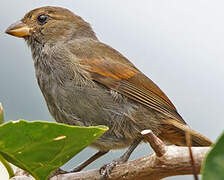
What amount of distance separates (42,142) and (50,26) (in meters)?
2.24

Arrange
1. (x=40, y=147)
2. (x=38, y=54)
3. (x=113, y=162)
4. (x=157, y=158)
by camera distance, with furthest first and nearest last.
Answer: (x=38, y=54) → (x=113, y=162) → (x=157, y=158) → (x=40, y=147)

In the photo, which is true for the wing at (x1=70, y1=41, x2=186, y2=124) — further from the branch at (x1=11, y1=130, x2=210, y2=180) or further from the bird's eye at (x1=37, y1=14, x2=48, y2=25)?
the branch at (x1=11, y1=130, x2=210, y2=180)

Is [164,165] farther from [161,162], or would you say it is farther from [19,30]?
[19,30]

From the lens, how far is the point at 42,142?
1.55 m

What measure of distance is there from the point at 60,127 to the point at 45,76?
179 cm

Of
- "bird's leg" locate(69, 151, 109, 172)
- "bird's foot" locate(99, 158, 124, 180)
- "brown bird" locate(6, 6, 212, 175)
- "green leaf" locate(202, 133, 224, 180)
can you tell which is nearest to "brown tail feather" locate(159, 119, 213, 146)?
"brown bird" locate(6, 6, 212, 175)

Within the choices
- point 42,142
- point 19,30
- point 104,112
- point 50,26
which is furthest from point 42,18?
point 42,142

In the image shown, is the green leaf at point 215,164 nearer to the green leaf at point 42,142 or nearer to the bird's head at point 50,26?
the green leaf at point 42,142

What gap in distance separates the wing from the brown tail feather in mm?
69

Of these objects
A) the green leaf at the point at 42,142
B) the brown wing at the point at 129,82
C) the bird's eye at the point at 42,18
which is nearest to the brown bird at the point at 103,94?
the brown wing at the point at 129,82

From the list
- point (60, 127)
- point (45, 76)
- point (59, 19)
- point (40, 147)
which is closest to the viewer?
point (60, 127)

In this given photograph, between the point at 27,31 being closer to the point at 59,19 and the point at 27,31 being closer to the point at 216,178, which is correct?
the point at 59,19

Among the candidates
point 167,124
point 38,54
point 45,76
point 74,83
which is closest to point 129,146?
point 167,124

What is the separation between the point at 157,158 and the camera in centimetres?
175
